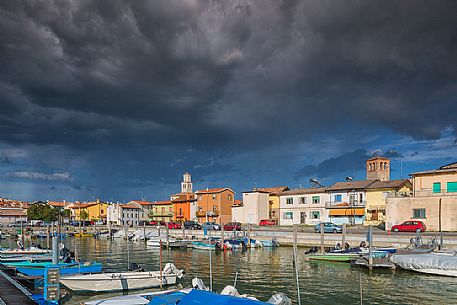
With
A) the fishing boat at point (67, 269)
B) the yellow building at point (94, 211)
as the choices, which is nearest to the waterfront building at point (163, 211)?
the yellow building at point (94, 211)

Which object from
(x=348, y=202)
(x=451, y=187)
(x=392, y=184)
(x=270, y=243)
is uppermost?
(x=392, y=184)

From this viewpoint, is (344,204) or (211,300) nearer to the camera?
(211,300)

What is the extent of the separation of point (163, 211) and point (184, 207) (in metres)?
15.6

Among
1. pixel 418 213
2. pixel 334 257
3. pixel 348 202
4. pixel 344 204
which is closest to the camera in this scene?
pixel 334 257

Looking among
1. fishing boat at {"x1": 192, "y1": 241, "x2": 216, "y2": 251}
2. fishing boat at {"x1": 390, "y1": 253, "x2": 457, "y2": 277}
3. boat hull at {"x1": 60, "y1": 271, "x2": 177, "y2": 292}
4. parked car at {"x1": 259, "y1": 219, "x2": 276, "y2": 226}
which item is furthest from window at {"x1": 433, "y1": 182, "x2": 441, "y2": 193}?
boat hull at {"x1": 60, "y1": 271, "x2": 177, "y2": 292}

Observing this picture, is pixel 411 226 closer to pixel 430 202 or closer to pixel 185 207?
pixel 430 202

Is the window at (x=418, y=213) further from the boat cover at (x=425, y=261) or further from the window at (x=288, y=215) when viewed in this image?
the window at (x=288, y=215)

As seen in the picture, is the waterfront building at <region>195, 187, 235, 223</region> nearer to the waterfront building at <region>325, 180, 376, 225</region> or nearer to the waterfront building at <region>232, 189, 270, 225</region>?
the waterfront building at <region>232, 189, 270, 225</region>

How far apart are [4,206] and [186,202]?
95007mm

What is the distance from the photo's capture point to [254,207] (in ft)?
305

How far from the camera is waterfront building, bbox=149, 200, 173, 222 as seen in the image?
125 meters

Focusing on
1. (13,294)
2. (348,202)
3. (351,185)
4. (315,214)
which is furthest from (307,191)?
(13,294)

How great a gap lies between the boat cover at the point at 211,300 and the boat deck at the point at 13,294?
7865 millimetres

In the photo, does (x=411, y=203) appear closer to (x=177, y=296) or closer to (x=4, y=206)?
(x=177, y=296)
